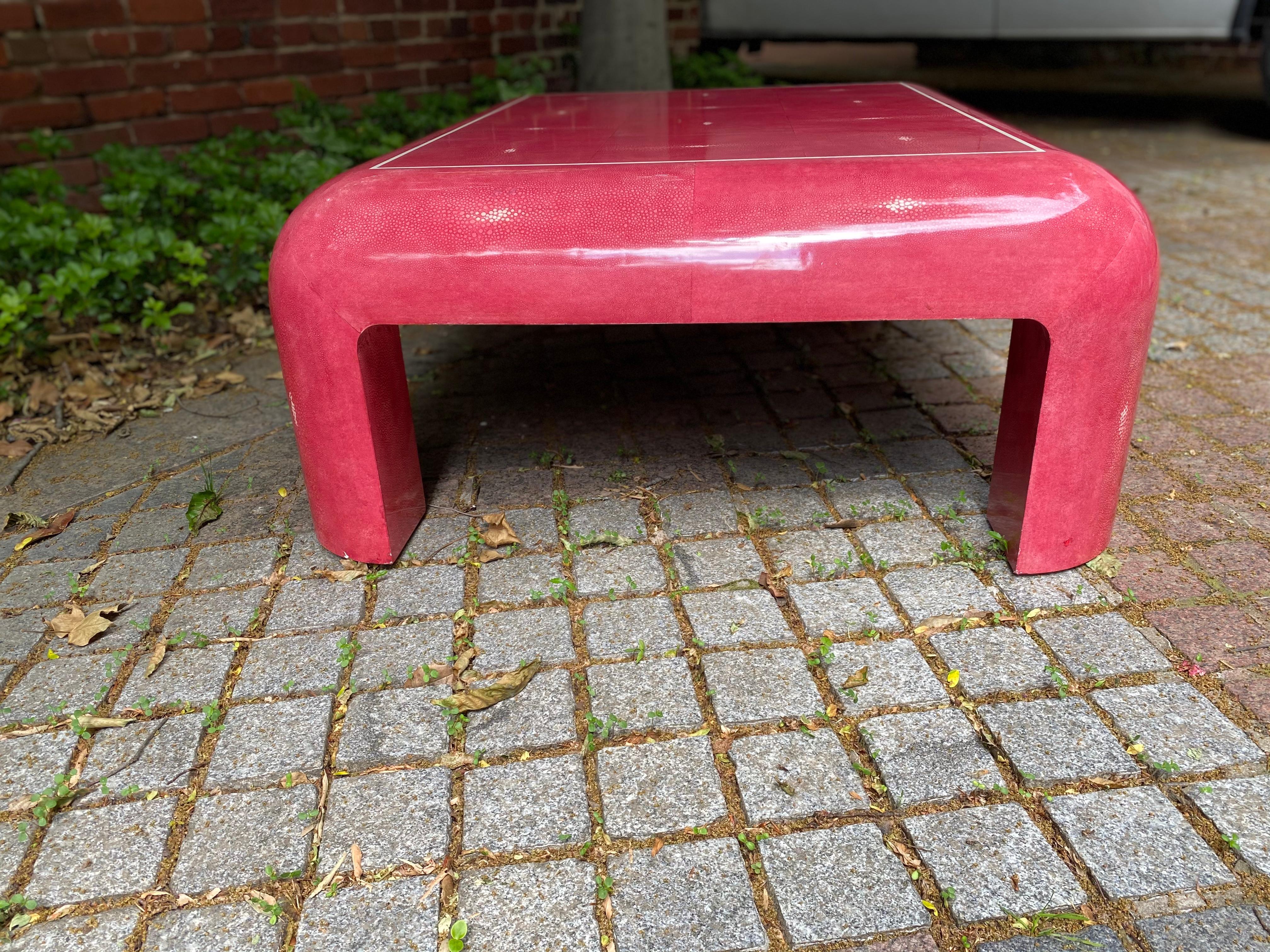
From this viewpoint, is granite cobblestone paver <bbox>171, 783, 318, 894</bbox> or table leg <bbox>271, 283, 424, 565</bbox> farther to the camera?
table leg <bbox>271, 283, 424, 565</bbox>

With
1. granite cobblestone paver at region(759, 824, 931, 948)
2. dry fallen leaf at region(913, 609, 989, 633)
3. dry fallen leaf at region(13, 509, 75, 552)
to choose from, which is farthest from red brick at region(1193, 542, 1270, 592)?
dry fallen leaf at region(13, 509, 75, 552)

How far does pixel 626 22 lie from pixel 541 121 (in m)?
2.48

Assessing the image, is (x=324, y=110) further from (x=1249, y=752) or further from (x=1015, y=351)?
(x=1249, y=752)

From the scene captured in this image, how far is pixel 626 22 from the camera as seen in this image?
4.76 m

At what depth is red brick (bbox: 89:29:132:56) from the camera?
4062 millimetres

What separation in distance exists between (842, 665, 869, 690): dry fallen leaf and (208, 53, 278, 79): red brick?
163 inches

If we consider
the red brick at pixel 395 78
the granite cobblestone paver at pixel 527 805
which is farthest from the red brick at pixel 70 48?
the granite cobblestone paver at pixel 527 805

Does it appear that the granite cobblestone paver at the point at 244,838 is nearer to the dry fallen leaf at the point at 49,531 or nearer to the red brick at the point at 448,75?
the dry fallen leaf at the point at 49,531

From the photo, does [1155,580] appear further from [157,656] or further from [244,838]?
[157,656]

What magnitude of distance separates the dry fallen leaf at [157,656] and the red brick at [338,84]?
142 inches

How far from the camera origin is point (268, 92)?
14.9ft

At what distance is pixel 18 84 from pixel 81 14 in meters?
0.39

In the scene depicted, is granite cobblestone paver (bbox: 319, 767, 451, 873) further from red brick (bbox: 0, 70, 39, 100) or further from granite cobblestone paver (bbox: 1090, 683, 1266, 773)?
red brick (bbox: 0, 70, 39, 100)

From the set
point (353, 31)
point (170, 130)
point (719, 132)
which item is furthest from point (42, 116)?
point (719, 132)
